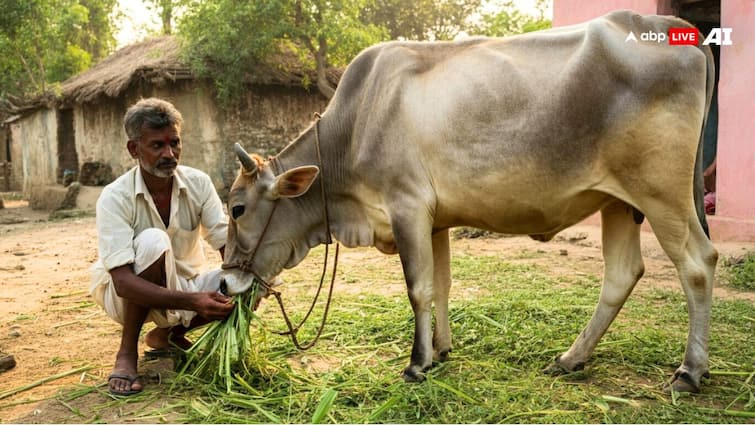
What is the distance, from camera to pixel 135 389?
134 inches

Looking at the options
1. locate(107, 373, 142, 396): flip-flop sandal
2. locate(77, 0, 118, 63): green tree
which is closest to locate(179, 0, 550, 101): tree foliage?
locate(107, 373, 142, 396): flip-flop sandal

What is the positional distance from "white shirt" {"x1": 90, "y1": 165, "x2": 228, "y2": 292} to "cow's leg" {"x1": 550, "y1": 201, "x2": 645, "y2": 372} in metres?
2.24

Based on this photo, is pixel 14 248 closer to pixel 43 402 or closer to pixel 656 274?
pixel 43 402

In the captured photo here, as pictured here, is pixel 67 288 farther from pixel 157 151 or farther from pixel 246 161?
pixel 246 161

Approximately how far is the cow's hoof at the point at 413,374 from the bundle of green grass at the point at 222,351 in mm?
886

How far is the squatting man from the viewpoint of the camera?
11.4ft

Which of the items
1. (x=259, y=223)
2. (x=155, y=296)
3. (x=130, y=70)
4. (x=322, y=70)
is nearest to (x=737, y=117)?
(x=259, y=223)

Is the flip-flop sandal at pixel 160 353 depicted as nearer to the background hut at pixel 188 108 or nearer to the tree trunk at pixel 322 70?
the background hut at pixel 188 108

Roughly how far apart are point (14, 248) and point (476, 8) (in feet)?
67.3

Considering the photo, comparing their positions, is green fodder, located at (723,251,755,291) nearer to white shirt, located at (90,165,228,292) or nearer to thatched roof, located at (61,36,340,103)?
white shirt, located at (90,165,228,292)

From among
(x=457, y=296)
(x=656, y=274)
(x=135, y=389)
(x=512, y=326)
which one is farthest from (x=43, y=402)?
(x=656, y=274)

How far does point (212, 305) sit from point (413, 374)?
1.14m

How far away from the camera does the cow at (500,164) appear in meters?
3.17

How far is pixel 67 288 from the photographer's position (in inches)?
249
